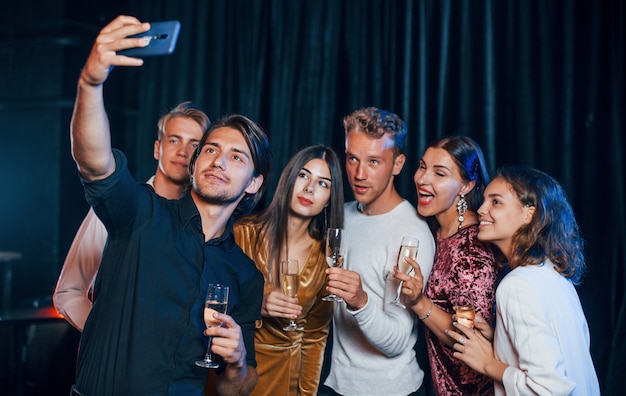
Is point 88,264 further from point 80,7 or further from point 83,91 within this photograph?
point 80,7

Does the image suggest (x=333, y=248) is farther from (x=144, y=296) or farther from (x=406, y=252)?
(x=144, y=296)

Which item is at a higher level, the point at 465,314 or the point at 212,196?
the point at 212,196

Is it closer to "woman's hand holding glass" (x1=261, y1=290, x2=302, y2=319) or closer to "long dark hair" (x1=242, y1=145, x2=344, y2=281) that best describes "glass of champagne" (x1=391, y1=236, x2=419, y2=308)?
"woman's hand holding glass" (x1=261, y1=290, x2=302, y2=319)

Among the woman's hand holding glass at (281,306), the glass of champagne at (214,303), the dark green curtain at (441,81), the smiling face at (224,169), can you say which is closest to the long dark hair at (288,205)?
the woman's hand holding glass at (281,306)

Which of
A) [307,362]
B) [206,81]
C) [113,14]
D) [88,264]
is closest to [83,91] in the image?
[88,264]

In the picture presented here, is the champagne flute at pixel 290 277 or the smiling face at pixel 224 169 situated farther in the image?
the champagne flute at pixel 290 277

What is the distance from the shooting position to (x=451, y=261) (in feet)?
8.88

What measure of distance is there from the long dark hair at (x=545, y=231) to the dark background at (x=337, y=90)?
43.4 inches

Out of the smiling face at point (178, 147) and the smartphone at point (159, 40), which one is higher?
the smartphone at point (159, 40)

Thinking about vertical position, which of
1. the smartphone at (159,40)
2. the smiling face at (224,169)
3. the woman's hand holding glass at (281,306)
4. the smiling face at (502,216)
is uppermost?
the smartphone at (159,40)

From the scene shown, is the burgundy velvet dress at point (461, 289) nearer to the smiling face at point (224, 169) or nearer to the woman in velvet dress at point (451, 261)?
the woman in velvet dress at point (451, 261)

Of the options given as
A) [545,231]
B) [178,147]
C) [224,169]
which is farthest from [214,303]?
[178,147]

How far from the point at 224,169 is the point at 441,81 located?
1974 millimetres

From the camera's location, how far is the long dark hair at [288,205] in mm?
2955
